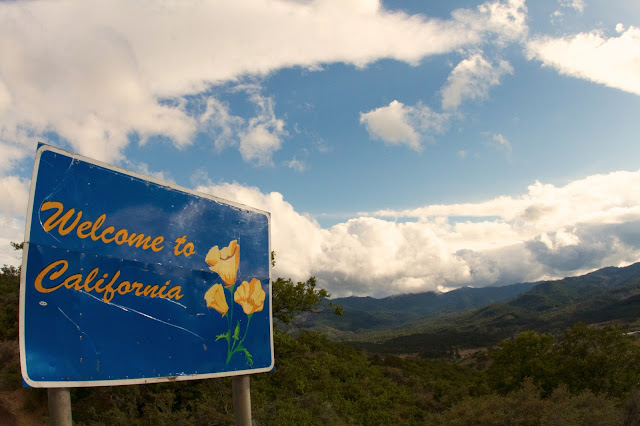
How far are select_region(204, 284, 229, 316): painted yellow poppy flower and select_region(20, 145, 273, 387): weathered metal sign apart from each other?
0.04 feet

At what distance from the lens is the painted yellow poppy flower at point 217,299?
4.20m

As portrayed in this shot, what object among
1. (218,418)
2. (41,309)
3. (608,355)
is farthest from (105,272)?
(608,355)

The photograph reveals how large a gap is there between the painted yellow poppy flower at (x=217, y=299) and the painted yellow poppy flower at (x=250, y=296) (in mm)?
178

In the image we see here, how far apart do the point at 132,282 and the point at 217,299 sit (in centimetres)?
99

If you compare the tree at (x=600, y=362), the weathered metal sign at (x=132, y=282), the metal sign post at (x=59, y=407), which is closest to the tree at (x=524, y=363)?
the tree at (x=600, y=362)

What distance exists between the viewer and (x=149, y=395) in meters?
13.4

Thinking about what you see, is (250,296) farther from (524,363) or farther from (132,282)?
(524,363)

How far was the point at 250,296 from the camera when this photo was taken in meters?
4.65

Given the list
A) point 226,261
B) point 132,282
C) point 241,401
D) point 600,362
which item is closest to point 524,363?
point 600,362

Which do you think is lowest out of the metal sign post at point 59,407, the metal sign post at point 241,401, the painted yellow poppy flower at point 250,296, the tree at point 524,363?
the tree at point 524,363

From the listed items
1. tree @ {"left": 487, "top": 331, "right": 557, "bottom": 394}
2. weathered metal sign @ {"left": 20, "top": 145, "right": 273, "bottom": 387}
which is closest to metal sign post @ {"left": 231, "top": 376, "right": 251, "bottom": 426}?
weathered metal sign @ {"left": 20, "top": 145, "right": 273, "bottom": 387}

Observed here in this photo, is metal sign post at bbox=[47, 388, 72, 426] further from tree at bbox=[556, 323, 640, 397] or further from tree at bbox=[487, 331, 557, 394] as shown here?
tree at bbox=[487, 331, 557, 394]

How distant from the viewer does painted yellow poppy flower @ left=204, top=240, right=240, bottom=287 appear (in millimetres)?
4305

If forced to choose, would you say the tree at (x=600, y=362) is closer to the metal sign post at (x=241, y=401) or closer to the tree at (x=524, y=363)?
the tree at (x=524, y=363)
